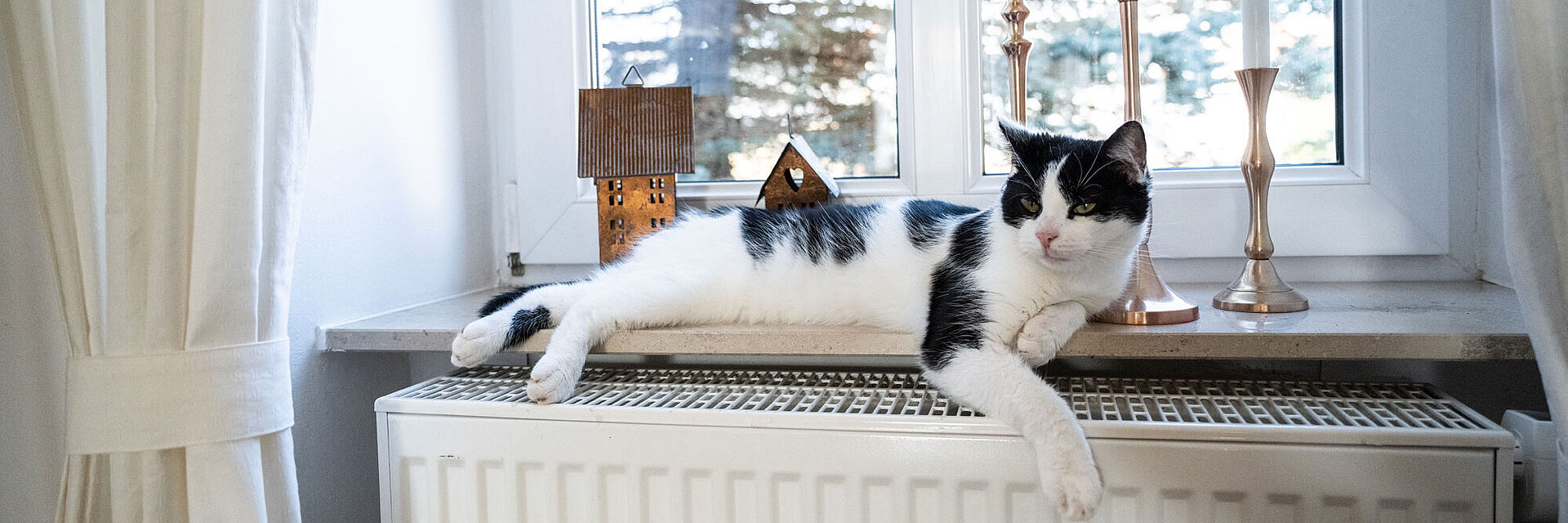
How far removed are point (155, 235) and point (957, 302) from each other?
32.1 inches

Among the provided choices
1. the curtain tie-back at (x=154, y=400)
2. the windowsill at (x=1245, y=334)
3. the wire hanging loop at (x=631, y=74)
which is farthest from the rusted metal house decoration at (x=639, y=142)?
the curtain tie-back at (x=154, y=400)

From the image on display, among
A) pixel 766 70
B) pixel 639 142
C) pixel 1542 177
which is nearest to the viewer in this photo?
pixel 1542 177

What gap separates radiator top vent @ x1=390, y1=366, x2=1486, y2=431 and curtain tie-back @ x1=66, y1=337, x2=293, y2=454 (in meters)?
0.22

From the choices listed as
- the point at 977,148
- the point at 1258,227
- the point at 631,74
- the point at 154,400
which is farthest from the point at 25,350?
the point at 1258,227

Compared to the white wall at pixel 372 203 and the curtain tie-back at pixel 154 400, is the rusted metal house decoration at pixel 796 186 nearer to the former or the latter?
the white wall at pixel 372 203

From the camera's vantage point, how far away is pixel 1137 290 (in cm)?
101

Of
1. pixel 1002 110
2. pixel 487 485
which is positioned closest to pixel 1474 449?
pixel 1002 110

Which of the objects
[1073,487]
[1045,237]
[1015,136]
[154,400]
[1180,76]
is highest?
[1180,76]

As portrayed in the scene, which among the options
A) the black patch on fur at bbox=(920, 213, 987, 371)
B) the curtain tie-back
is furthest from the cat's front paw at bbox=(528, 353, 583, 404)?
the black patch on fur at bbox=(920, 213, 987, 371)

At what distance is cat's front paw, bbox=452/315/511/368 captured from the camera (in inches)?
37.9

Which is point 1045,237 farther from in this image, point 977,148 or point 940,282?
point 977,148

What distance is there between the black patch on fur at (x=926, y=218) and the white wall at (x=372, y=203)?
29.1 inches

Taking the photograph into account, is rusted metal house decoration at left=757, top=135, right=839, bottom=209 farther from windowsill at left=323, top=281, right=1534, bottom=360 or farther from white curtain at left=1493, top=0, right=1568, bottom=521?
white curtain at left=1493, top=0, right=1568, bottom=521

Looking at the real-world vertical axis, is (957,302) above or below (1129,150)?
below
